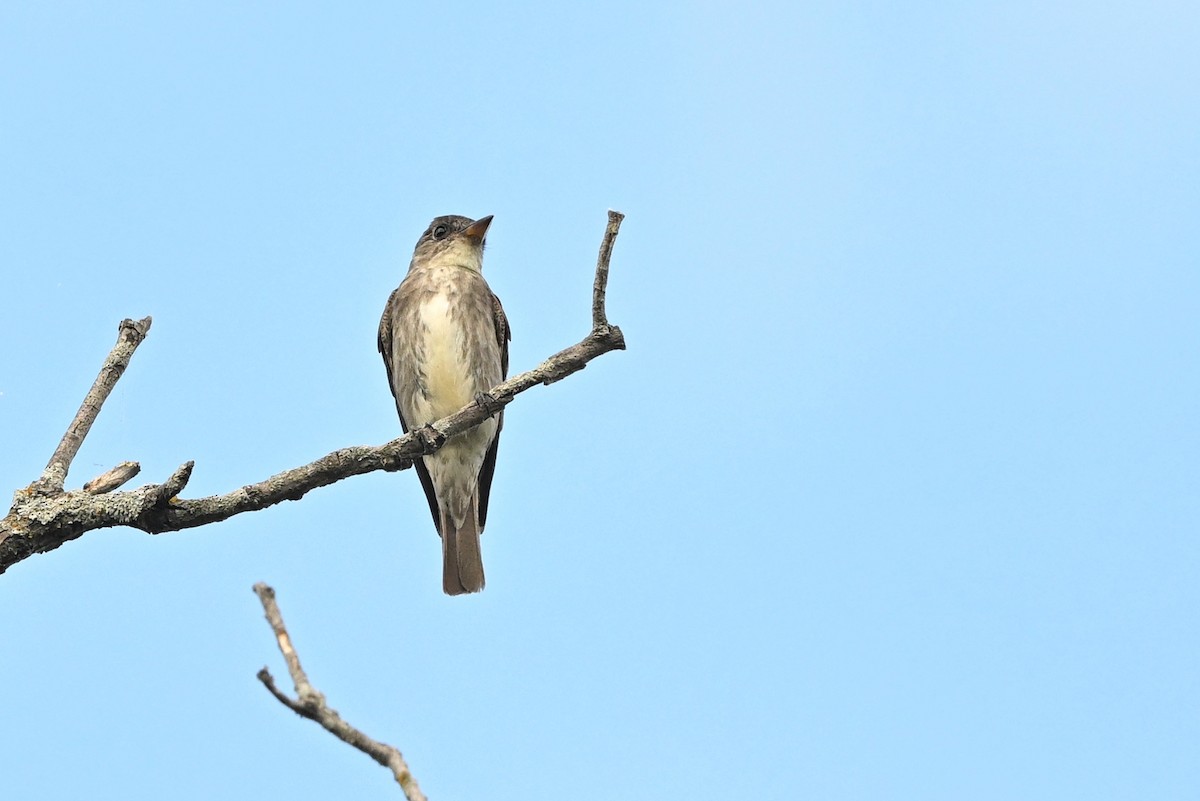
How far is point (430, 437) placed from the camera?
6102mm

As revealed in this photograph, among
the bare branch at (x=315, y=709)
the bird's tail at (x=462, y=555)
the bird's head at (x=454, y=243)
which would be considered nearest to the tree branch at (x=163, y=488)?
the bare branch at (x=315, y=709)

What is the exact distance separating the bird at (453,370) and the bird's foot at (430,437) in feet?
9.73

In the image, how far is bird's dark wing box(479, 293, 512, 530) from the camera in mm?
9930

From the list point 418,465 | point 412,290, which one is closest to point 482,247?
point 412,290

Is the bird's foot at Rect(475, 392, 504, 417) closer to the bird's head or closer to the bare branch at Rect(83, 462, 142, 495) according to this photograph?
the bare branch at Rect(83, 462, 142, 495)

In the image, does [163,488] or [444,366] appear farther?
[444,366]

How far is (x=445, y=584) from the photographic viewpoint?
31.7 feet

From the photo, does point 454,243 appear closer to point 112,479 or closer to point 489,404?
point 489,404

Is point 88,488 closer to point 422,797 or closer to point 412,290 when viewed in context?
point 422,797

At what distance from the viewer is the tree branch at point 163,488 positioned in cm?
491

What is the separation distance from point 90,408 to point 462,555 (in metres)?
4.71

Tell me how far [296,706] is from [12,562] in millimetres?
2743

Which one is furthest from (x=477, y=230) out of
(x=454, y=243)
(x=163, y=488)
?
(x=163, y=488)

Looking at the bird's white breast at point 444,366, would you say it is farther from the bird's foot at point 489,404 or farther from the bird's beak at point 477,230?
the bird's foot at point 489,404
